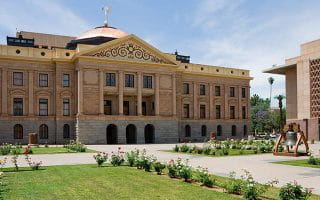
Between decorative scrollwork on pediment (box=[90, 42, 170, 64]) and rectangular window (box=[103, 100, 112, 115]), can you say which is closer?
decorative scrollwork on pediment (box=[90, 42, 170, 64])

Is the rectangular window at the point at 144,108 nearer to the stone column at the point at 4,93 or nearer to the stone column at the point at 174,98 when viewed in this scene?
the stone column at the point at 174,98

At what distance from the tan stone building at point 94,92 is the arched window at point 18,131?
116mm

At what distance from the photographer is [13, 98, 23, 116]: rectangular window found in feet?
149

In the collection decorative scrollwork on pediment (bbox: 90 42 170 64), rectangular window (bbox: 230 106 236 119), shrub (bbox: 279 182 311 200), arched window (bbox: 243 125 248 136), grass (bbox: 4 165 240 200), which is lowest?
arched window (bbox: 243 125 248 136)

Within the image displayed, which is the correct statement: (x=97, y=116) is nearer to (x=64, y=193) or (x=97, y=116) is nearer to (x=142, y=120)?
(x=142, y=120)

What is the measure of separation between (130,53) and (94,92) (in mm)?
7358

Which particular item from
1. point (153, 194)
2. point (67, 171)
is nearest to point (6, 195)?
point (153, 194)

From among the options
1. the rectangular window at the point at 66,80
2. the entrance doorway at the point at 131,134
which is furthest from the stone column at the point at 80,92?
the entrance doorway at the point at 131,134

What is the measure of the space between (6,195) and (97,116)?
3574cm

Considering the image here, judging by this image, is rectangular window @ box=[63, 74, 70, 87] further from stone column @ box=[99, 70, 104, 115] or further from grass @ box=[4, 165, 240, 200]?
grass @ box=[4, 165, 240, 200]

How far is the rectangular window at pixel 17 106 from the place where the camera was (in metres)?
45.3

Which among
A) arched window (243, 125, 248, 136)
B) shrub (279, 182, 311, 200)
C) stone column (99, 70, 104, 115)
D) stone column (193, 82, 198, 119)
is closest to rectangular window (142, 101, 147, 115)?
stone column (193, 82, 198, 119)

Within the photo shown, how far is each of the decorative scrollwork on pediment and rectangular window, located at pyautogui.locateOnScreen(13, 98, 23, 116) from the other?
10974mm

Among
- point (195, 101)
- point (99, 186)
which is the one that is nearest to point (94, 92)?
point (195, 101)
